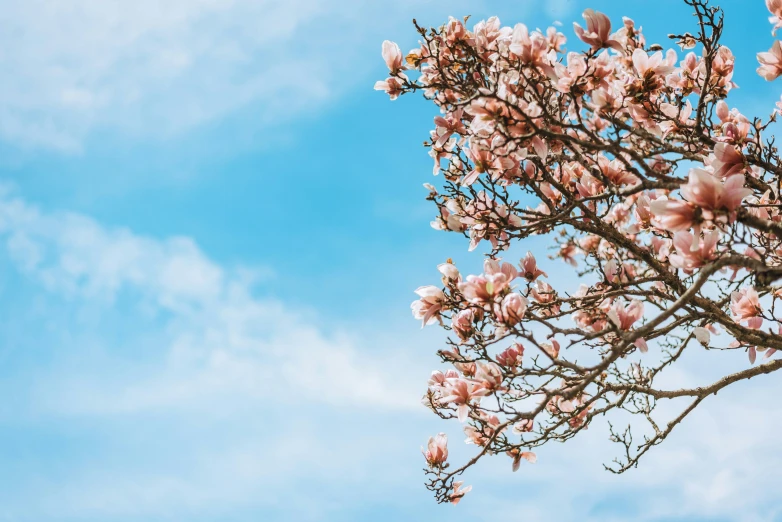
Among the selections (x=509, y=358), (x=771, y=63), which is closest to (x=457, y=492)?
(x=509, y=358)

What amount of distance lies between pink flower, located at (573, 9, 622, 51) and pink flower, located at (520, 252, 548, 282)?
1426mm

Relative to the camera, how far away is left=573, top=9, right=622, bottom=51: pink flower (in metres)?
3.39

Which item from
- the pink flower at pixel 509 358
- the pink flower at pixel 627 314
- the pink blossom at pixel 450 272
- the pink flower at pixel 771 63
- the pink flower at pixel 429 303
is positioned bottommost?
the pink flower at pixel 509 358

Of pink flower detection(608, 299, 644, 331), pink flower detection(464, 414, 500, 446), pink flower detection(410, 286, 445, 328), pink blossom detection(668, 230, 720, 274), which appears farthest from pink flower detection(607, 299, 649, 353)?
pink flower detection(464, 414, 500, 446)

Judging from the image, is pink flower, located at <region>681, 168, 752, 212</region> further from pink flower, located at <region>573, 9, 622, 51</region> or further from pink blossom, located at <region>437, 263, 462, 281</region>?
pink blossom, located at <region>437, 263, 462, 281</region>

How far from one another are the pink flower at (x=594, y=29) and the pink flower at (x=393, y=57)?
4.24 feet

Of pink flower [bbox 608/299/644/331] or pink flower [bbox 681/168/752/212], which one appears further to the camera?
pink flower [bbox 608/299/644/331]

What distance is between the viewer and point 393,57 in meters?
4.23

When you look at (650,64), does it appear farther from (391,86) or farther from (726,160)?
(391,86)

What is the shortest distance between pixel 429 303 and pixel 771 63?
266 cm

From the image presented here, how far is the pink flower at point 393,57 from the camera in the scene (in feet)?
13.9

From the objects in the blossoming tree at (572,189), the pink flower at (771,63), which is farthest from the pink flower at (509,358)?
the pink flower at (771,63)

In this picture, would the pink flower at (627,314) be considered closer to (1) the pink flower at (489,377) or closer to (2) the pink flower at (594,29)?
(1) the pink flower at (489,377)

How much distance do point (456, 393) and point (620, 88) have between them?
7.52 feet
